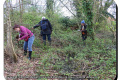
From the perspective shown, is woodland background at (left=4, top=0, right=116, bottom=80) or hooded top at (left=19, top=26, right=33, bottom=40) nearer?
woodland background at (left=4, top=0, right=116, bottom=80)

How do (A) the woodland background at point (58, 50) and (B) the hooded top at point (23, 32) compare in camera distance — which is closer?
(A) the woodland background at point (58, 50)

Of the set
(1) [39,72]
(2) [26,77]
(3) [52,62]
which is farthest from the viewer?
(3) [52,62]

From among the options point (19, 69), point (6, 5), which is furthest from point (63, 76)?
point (6, 5)

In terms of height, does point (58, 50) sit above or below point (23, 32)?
below

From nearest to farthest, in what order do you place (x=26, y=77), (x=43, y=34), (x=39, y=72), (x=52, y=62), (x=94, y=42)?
(x=26, y=77)
(x=39, y=72)
(x=52, y=62)
(x=43, y=34)
(x=94, y=42)

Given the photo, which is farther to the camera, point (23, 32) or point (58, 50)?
point (58, 50)

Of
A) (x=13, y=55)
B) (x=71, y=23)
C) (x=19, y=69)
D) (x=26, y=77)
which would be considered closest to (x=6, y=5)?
(x=13, y=55)

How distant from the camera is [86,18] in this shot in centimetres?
653

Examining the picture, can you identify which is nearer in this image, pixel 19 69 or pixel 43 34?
pixel 19 69

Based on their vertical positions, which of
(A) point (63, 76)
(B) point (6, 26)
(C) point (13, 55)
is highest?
(B) point (6, 26)

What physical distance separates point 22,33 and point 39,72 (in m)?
1.65

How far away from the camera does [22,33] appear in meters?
4.12

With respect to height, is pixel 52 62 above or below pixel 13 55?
below

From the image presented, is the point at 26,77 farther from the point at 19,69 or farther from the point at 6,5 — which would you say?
the point at 6,5
